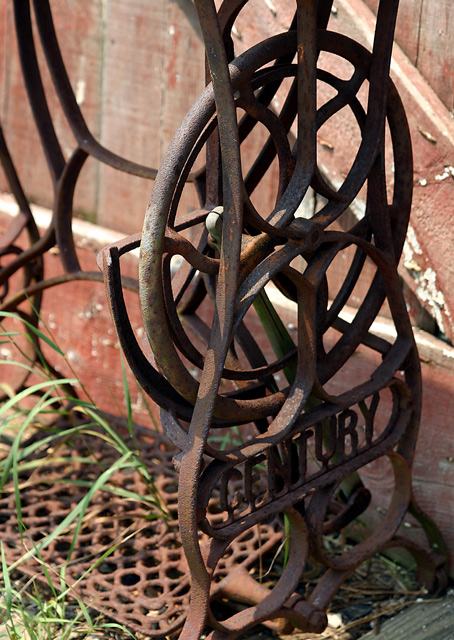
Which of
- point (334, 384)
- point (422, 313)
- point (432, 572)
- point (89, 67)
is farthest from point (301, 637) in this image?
point (89, 67)

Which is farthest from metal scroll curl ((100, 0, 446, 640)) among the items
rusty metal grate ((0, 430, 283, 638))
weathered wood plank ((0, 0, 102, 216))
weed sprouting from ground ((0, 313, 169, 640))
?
weathered wood plank ((0, 0, 102, 216))

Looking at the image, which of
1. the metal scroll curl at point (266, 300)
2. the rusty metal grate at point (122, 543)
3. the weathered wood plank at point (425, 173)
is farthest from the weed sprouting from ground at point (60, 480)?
the weathered wood plank at point (425, 173)

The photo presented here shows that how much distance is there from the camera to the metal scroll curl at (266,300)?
104 centimetres

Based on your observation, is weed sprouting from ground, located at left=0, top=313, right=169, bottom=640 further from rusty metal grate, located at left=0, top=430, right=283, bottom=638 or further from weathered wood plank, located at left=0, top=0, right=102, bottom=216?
weathered wood plank, located at left=0, top=0, right=102, bottom=216

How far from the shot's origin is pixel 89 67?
2.15 m

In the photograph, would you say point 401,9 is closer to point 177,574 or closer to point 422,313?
point 422,313

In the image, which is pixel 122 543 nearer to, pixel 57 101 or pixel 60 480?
pixel 60 480

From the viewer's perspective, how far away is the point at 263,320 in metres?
1.39

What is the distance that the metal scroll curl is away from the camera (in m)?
1.04

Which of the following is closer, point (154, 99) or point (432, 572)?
point (432, 572)

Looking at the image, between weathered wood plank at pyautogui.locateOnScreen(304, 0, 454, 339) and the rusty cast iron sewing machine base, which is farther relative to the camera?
weathered wood plank at pyautogui.locateOnScreen(304, 0, 454, 339)

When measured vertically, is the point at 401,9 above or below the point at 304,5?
above

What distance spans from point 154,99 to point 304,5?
3.33 ft

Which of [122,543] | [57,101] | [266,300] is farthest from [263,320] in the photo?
[57,101]
